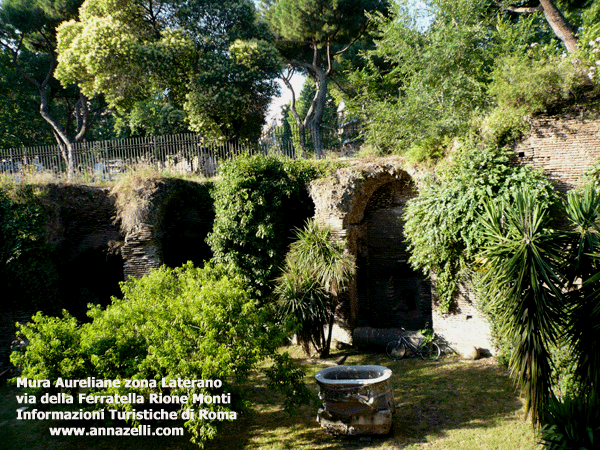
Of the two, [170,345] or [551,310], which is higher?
[551,310]

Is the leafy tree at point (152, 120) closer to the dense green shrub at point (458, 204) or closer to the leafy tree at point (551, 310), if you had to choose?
the dense green shrub at point (458, 204)

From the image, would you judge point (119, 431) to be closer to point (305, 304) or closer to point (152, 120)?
point (305, 304)

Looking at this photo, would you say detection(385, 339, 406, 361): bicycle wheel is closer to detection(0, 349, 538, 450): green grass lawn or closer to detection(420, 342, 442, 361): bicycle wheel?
detection(420, 342, 442, 361): bicycle wheel

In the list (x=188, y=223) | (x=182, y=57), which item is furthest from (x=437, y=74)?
(x=182, y=57)

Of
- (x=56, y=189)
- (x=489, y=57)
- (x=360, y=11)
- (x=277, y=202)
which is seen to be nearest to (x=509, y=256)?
(x=277, y=202)

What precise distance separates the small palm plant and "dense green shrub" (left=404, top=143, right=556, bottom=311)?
1632 millimetres

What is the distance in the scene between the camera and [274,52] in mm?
15742

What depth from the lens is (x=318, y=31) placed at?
18609 mm

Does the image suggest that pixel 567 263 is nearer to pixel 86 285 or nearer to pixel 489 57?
pixel 489 57

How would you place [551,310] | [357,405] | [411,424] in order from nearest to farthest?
[551,310] < [357,405] < [411,424]

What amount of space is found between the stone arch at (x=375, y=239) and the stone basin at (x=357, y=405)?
3.96 metres

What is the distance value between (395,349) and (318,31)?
14.2 metres

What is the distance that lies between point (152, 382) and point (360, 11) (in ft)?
55.4

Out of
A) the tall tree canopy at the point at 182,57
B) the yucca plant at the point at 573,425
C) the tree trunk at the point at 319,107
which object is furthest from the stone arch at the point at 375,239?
the tree trunk at the point at 319,107
